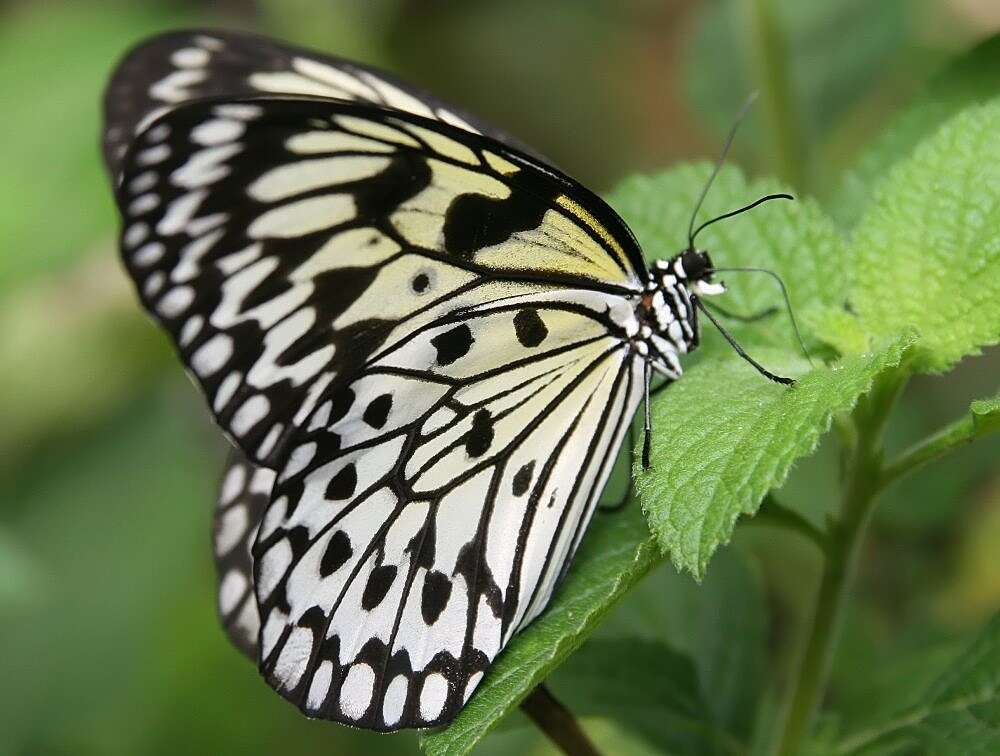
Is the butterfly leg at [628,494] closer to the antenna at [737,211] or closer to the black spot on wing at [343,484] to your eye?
the antenna at [737,211]

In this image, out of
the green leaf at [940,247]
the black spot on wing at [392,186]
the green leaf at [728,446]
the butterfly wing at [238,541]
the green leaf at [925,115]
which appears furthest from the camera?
the butterfly wing at [238,541]

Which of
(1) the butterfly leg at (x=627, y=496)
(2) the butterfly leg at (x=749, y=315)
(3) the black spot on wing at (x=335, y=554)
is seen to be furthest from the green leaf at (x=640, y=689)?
(2) the butterfly leg at (x=749, y=315)

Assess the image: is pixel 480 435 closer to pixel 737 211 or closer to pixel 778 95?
pixel 737 211

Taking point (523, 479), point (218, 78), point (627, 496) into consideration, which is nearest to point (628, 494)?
point (627, 496)

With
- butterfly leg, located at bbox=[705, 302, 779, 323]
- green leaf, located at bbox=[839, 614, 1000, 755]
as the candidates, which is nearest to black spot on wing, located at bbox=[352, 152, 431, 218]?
butterfly leg, located at bbox=[705, 302, 779, 323]

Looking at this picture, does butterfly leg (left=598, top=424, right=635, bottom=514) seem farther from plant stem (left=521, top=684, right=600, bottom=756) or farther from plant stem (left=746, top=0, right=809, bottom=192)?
plant stem (left=746, top=0, right=809, bottom=192)
